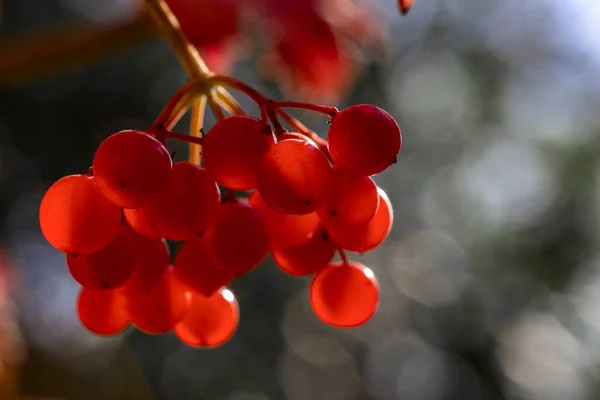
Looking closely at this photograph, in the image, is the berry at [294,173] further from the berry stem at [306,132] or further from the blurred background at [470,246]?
the blurred background at [470,246]

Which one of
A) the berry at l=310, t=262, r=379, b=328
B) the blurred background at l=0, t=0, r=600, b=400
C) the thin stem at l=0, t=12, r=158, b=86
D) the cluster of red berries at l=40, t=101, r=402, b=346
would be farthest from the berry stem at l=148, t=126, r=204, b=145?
the blurred background at l=0, t=0, r=600, b=400

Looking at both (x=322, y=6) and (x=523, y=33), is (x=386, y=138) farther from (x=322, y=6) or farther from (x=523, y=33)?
(x=523, y=33)

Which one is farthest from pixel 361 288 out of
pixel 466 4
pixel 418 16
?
pixel 466 4

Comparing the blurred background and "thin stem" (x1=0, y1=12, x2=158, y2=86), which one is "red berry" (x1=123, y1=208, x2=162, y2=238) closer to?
"thin stem" (x1=0, y1=12, x2=158, y2=86)

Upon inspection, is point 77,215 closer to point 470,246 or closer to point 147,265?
point 147,265

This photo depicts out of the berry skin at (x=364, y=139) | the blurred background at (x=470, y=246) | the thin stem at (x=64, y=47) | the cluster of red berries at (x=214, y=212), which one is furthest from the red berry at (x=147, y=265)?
the blurred background at (x=470, y=246)

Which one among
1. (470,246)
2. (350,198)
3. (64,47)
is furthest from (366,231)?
(470,246)
